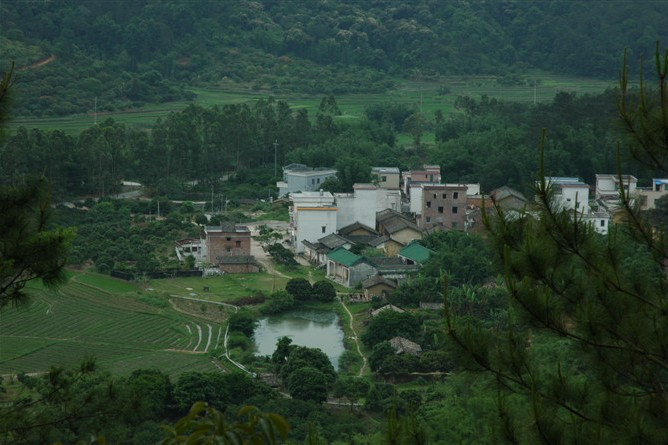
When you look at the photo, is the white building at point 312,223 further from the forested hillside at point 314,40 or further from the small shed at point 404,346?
the forested hillside at point 314,40

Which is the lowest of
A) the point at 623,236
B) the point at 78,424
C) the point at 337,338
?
the point at 337,338

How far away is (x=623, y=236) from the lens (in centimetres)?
Answer: 446

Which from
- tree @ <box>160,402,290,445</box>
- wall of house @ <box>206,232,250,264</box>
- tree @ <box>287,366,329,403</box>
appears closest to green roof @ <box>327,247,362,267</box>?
wall of house @ <box>206,232,250,264</box>

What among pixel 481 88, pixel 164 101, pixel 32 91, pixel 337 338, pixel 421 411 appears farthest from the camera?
pixel 481 88

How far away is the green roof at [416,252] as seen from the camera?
48.6ft

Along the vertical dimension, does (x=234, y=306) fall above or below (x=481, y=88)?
below

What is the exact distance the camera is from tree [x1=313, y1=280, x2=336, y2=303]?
45.7ft

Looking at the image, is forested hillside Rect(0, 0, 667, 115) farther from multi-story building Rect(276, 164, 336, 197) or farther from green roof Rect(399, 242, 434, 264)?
green roof Rect(399, 242, 434, 264)

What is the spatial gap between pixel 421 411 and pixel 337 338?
3117 millimetres

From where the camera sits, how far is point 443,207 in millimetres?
16750

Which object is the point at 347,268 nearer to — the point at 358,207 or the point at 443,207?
the point at 358,207

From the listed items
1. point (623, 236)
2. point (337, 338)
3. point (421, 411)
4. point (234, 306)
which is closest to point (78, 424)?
point (623, 236)

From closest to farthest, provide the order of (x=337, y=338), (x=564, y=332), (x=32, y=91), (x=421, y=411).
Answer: (x=564, y=332) < (x=421, y=411) < (x=337, y=338) < (x=32, y=91)

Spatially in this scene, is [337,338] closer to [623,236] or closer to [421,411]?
[421,411]
